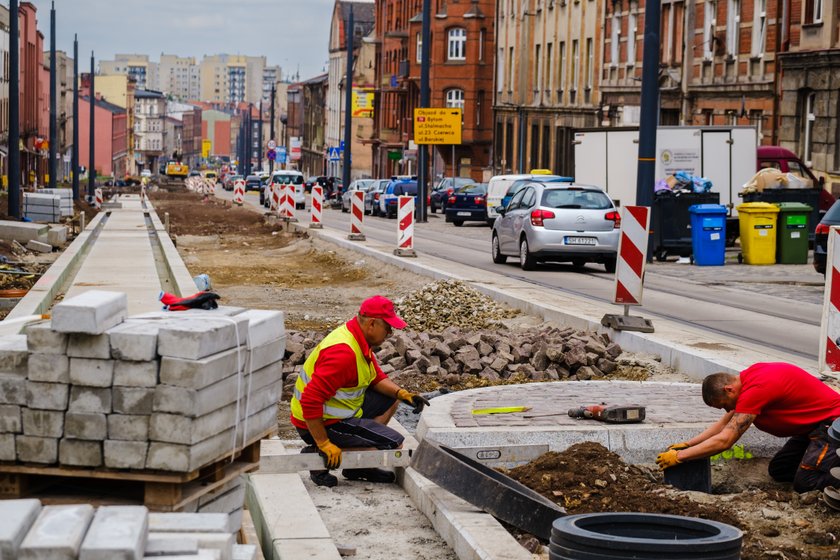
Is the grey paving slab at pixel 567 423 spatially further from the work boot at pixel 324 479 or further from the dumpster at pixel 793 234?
the dumpster at pixel 793 234

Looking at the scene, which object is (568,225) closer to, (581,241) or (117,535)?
(581,241)

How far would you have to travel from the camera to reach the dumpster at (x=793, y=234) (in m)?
27.3

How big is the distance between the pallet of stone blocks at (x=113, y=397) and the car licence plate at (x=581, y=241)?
18697 millimetres

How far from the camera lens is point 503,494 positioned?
24.8 feet

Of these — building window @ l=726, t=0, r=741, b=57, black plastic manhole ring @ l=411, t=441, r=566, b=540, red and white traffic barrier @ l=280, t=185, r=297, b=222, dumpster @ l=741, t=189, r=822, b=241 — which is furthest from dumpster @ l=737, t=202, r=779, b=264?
black plastic manhole ring @ l=411, t=441, r=566, b=540

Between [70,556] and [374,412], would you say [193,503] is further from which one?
[374,412]

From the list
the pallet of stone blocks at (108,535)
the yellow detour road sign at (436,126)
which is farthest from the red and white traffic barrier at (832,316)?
the yellow detour road sign at (436,126)

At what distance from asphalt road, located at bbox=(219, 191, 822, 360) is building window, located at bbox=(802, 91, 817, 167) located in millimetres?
10944

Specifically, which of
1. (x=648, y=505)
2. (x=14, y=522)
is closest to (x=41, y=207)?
(x=648, y=505)

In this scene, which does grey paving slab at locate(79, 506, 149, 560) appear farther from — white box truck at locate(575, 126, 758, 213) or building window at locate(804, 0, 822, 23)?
building window at locate(804, 0, 822, 23)

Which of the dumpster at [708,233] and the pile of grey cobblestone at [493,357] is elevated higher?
the dumpster at [708,233]

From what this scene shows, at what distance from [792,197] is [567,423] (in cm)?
2098

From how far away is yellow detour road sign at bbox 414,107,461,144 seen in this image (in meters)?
56.0

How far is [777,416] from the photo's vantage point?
873 centimetres
